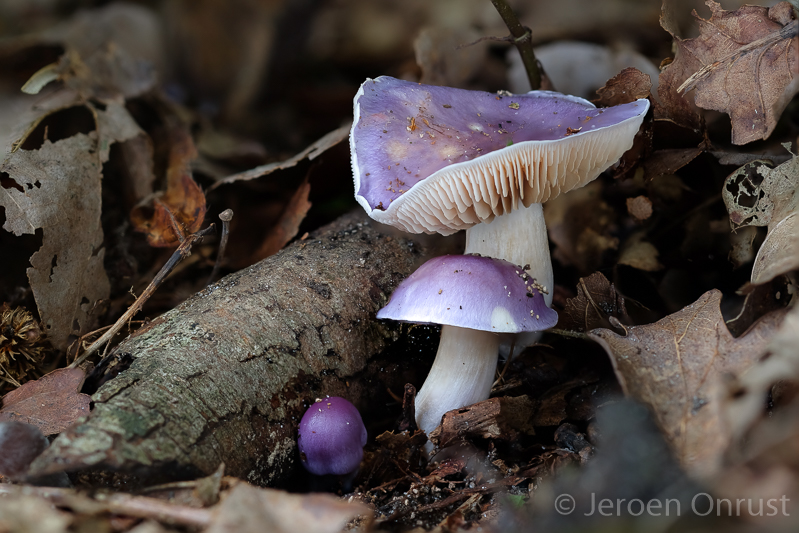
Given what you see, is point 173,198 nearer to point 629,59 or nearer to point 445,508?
point 445,508

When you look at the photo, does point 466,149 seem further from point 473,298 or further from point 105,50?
point 105,50

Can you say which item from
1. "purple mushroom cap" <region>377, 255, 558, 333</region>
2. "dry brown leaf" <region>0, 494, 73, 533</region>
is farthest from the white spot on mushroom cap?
"dry brown leaf" <region>0, 494, 73, 533</region>

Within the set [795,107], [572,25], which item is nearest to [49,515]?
[795,107]

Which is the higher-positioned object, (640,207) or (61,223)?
(61,223)

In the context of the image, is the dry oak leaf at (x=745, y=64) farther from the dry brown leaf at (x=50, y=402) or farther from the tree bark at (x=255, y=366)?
the dry brown leaf at (x=50, y=402)

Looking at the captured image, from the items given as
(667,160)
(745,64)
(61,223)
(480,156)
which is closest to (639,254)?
(667,160)

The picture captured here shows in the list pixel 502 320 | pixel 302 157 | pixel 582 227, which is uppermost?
pixel 302 157
